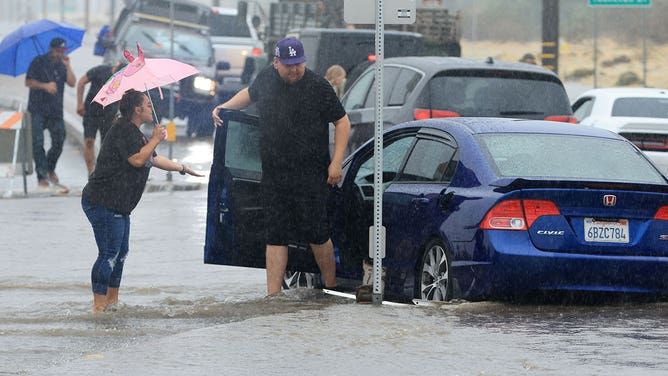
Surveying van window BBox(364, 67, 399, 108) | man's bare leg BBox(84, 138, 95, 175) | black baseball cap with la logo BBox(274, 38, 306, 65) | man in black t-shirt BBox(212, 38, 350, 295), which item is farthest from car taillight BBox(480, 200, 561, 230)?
man's bare leg BBox(84, 138, 95, 175)

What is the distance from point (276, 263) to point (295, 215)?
35 centimetres

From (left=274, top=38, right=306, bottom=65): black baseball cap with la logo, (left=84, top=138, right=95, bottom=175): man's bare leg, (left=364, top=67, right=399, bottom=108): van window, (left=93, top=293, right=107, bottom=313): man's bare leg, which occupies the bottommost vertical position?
(left=84, top=138, right=95, bottom=175): man's bare leg

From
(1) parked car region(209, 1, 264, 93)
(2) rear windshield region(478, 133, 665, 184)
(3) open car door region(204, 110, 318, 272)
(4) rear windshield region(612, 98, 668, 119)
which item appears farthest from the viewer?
(1) parked car region(209, 1, 264, 93)

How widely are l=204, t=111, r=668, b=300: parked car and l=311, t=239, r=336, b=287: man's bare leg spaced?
0.22 m

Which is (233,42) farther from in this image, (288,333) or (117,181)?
(288,333)

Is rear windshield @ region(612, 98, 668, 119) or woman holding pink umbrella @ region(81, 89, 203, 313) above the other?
woman holding pink umbrella @ region(81, 89, 203, 313)

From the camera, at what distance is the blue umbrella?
2170 cm

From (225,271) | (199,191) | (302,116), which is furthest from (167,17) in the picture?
(302,116)

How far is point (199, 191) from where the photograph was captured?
22.6 m

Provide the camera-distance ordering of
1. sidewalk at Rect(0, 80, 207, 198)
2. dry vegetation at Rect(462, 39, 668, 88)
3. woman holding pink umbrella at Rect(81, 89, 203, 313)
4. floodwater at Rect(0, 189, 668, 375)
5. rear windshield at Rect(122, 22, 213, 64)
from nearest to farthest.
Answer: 1. floodwater at Rect(0, 189, 668, 375)
2. woman holding pink umbrella at Rect(81, 89, 203, 313)
3. sidewalk at Rect(0, 80, 207, 198)
4. rear windshield at Rect(122, 22, 213, 64)
5. dry vegetation at Rect(462, 39, 668, 88)

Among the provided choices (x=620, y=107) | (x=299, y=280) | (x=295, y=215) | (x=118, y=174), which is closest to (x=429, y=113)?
(x=299, y=280)

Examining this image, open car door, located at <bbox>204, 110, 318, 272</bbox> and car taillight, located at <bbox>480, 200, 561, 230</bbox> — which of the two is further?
open car door, located at <bbox>204, 110, 318, 272</bbox>

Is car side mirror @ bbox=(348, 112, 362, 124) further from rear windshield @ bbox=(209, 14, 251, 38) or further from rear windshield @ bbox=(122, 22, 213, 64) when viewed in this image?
rear windshield @ bbox=(209, 14, 251, 38)

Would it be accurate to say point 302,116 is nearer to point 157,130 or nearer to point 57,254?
point 157,130
